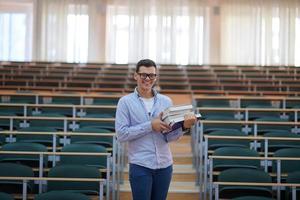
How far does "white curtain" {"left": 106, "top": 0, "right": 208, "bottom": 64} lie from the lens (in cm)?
1594

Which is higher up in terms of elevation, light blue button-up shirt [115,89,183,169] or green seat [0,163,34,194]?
light blue button-up shirt [115,89,183,169]

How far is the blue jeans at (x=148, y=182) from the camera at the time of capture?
110 inches

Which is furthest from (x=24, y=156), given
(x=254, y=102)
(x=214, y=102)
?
(x=254, y=102)

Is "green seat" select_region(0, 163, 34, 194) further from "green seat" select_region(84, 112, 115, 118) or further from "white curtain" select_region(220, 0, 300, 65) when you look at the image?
Answer: "white curtain" select_region(220, 0, 300, 65)

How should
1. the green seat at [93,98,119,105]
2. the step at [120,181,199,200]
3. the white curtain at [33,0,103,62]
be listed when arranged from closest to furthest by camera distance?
the step at [120,181,199,200] < the green seat at [93,98,119,105] < the white curtain at [33,0,103,62]

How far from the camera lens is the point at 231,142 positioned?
19.3 ft

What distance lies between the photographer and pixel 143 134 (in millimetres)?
2834

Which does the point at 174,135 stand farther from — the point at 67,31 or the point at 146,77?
the point at 67,31

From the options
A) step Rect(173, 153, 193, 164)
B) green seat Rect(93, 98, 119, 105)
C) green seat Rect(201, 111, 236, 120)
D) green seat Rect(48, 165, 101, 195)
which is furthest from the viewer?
green seat Rect(93, 98, 119, 105)

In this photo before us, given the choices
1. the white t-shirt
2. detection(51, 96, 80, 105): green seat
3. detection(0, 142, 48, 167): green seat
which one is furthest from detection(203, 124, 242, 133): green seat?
the white t-shirt

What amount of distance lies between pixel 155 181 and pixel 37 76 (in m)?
9.18

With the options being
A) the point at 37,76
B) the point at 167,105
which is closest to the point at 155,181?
the point at 167,105

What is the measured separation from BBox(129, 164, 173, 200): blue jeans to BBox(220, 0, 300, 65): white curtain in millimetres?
13209

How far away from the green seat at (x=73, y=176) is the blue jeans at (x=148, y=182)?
1814 millimetres
